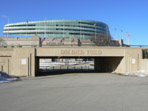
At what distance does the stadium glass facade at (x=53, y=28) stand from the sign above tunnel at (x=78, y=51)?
82.3 metres

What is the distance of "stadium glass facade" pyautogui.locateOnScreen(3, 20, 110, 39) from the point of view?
4363 inches

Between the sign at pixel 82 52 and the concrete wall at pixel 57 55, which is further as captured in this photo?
the sign at pixel 82 52

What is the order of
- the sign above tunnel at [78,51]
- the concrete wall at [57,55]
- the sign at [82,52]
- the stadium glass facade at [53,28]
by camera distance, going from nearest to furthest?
the concrete wall at [57,55]
the sign above tunnel at [78,51]
the sign at [82,52]
the stadium glass facade at [53,28]

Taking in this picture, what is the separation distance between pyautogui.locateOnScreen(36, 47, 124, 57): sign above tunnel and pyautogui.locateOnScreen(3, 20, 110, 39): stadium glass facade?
8227 cm

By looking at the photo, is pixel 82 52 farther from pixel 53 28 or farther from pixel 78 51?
pixel 53 28

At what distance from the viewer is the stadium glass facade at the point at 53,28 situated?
110812mm

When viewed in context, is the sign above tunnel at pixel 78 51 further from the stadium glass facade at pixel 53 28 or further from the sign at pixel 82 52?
the stadium glass facade at pixel 53 28

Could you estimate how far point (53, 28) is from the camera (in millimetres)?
112500

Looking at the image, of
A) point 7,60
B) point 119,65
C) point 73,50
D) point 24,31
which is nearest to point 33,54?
point 7,60

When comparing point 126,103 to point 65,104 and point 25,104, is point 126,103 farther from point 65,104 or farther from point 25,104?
point 25,104

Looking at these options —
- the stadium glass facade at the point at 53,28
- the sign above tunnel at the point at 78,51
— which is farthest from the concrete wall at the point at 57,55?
Answer: the stadium glass facade at the point at 53,28

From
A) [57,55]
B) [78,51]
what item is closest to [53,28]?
[78,51]

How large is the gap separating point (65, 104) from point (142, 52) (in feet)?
69.7

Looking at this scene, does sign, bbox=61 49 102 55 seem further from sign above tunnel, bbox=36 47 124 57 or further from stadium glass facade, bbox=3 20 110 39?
stadium glass facade, bbox=3 20 110 39
